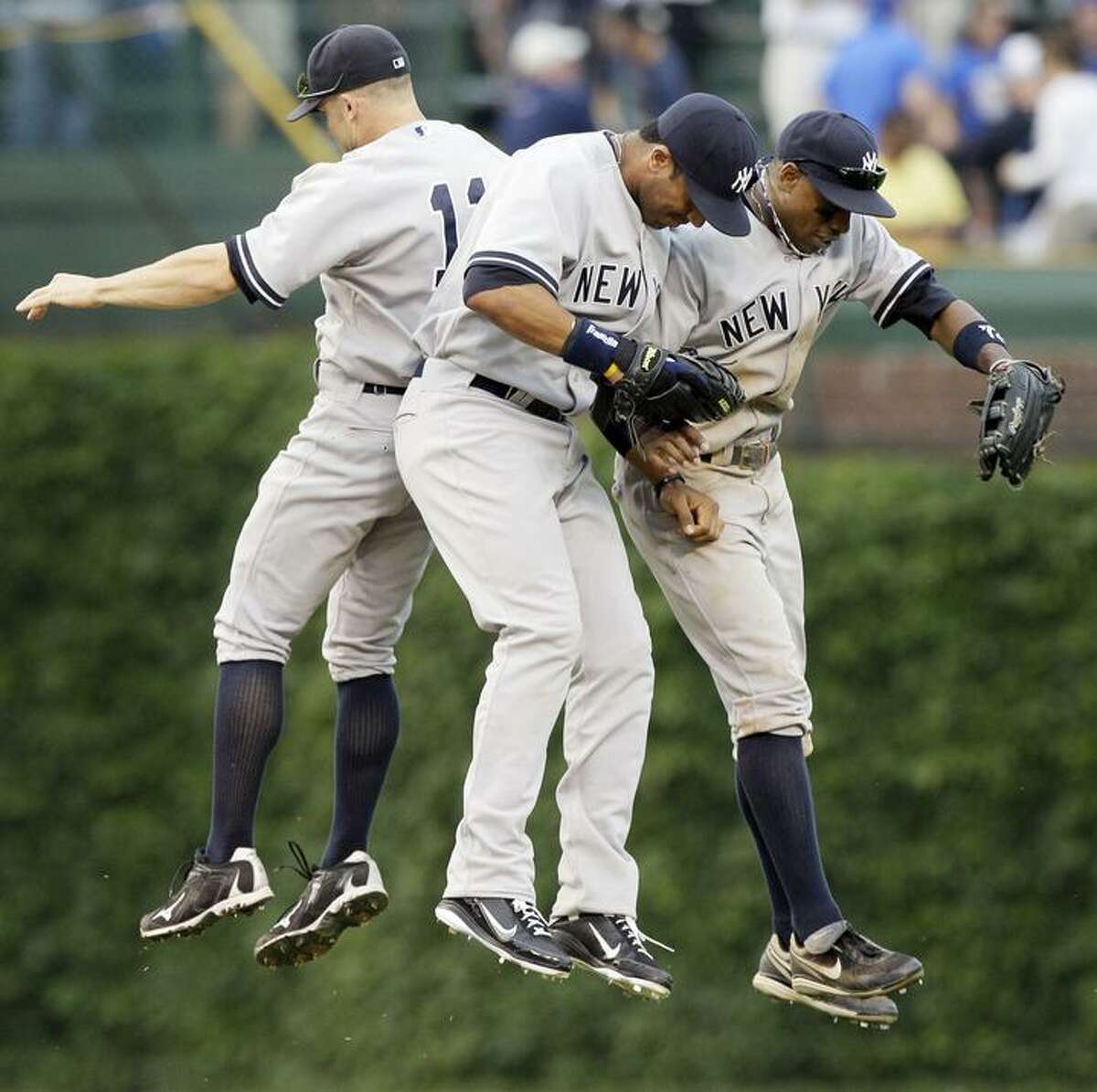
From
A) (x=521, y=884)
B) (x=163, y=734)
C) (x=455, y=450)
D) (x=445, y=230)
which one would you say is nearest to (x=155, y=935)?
(x=521, y=884)

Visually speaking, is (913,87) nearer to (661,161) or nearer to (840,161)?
(840,161)

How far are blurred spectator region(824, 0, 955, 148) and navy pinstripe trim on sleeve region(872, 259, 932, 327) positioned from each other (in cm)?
569

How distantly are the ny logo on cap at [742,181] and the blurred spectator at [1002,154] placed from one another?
682cm

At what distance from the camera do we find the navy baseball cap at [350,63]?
7672mm

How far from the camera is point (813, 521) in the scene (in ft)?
43.8

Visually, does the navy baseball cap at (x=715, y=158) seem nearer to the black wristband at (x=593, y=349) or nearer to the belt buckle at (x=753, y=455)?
the black wristband at (x=593, y=349)

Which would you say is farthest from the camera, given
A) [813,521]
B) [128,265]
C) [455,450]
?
[128,265]

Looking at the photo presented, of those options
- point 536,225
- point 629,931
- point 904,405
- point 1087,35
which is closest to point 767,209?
point 536,225

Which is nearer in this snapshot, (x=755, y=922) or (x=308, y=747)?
(x=755, y=922)

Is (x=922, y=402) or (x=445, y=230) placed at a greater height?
(x=445, y=230)

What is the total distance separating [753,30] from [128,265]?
11.7ft

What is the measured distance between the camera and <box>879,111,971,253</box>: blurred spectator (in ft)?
44.2

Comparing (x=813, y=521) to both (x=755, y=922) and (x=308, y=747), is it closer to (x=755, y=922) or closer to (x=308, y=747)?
(x=755, y=922)

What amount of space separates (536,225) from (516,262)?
5.2 inches
